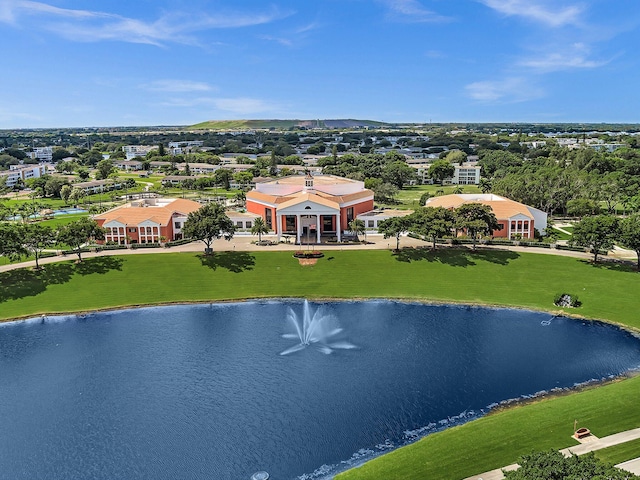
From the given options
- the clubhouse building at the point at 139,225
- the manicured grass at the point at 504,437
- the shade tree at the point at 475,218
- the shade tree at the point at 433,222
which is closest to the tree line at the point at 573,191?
the shade tree at the point at 475,218

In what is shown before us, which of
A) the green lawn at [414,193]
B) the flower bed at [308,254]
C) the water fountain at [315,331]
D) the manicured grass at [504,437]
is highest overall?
the green lawn at [414,193]

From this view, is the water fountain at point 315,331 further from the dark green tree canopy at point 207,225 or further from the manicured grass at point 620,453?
the manicured grass at point 620,453

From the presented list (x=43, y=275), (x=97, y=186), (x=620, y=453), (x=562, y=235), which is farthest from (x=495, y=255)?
(x=97, y=186)

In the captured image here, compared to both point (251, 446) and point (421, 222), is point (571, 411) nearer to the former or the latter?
point (251, 446)

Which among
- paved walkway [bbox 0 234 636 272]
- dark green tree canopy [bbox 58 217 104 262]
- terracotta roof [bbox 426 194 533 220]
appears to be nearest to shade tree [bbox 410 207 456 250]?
paved walkway [bbox 0 234 636 272]

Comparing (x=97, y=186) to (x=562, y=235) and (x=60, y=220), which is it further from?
(x=562, y=235)
